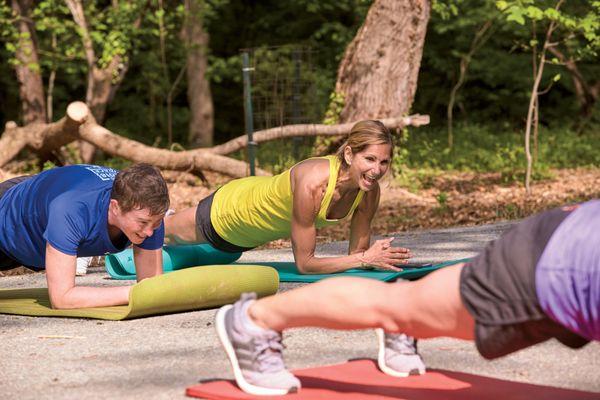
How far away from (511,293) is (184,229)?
425cm

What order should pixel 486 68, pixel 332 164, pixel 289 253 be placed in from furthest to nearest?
pixel 486 68
pixel 289 253
pixel 332 164

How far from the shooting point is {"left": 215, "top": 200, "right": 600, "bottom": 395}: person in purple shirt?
Result: 9.30 feet

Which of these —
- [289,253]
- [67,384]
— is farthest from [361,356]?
[289,253]

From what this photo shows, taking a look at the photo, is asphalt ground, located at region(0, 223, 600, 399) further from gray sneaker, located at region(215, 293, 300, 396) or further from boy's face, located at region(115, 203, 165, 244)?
boy's face, located at region(115, 203, 165, 244)

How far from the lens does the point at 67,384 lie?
388 cm

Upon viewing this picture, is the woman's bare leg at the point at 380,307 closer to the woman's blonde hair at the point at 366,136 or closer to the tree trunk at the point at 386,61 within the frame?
the woman's blonde hair at the point at 366,136

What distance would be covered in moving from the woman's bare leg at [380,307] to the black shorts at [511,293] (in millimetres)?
85

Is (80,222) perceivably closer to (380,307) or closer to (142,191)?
(142,191)

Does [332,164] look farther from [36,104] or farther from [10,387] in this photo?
[36,104]

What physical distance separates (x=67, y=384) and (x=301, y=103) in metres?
10.2

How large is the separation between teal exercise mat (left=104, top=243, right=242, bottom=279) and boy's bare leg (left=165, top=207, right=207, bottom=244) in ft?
0.22

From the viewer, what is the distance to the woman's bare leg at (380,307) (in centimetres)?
308

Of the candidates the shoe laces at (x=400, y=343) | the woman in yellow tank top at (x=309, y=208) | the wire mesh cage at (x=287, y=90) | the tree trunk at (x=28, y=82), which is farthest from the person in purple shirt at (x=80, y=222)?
the tree trunk at (x=28, y=82)

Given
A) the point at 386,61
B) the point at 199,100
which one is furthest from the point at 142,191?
the point at 199,100
